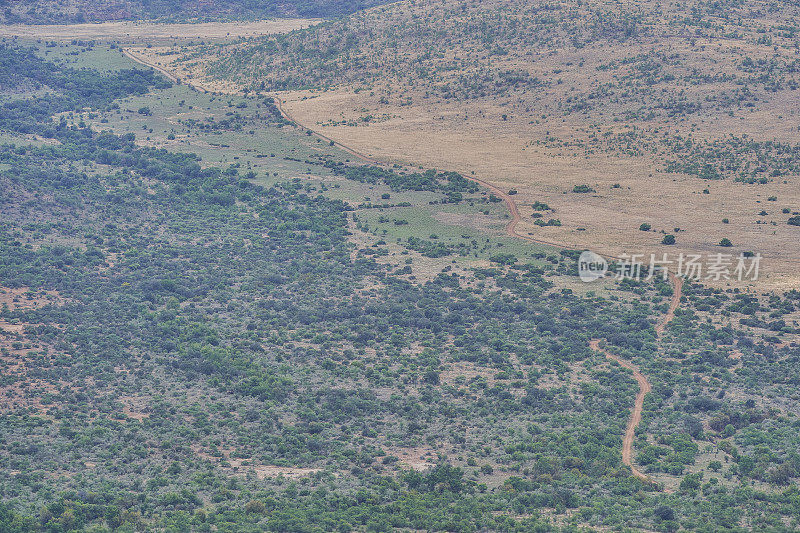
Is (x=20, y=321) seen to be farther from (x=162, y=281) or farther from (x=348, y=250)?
(x=348, y=250)

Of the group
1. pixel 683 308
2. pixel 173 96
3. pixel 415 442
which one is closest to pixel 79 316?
pixel 415 442

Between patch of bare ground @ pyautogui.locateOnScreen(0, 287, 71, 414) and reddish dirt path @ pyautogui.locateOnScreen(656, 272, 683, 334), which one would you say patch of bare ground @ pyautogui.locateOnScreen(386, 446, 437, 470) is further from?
reddish dirt path @ pyautogui.locateOnScreen(656, 272, 683, 334)

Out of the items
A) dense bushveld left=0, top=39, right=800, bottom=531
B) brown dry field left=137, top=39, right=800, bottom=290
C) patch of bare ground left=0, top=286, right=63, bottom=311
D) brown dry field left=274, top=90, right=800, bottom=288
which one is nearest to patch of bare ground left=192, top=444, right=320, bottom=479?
dense bushveld left=0, top=39, right=800, bottom=531

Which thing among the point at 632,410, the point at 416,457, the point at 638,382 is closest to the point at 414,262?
the point at 638,382

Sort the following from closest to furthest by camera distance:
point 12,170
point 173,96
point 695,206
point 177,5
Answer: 1. point 695,206
2. point 12,170
3. point 173,96
4. point 177,5

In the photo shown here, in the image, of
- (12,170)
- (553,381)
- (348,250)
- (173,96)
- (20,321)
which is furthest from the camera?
(173,96)
